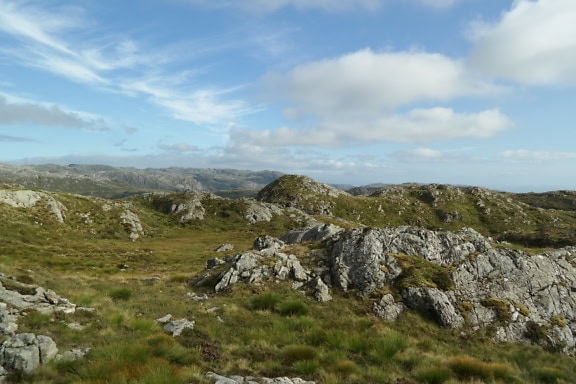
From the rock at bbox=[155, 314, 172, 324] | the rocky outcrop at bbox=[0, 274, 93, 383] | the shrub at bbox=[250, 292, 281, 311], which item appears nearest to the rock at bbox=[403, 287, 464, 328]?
the shrub at bbox=[250, 292, 281, 311]

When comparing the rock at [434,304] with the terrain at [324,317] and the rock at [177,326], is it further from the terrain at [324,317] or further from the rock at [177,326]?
the rock at [177,326]

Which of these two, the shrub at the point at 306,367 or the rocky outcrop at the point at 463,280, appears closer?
the shrub at the point at 306,367

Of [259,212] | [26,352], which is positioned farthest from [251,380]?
[259,212]

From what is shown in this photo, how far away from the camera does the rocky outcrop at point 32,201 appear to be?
82900mm

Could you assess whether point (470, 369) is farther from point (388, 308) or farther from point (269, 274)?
point (269, 274)

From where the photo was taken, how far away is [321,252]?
3219cm

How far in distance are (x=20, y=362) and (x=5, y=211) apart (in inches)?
3319

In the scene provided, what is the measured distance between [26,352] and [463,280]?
25667mm

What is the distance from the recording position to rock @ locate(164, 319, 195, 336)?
1642 cm

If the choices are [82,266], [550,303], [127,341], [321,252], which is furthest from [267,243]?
[127,341]

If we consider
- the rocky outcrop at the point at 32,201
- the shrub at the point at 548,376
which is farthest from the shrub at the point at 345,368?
the rocky outcrop at the point at 32,201

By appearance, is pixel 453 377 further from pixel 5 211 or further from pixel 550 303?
pixel 5 211

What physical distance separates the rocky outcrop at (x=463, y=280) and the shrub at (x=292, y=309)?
17.3 feet

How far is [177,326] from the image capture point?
17062 millimetres
